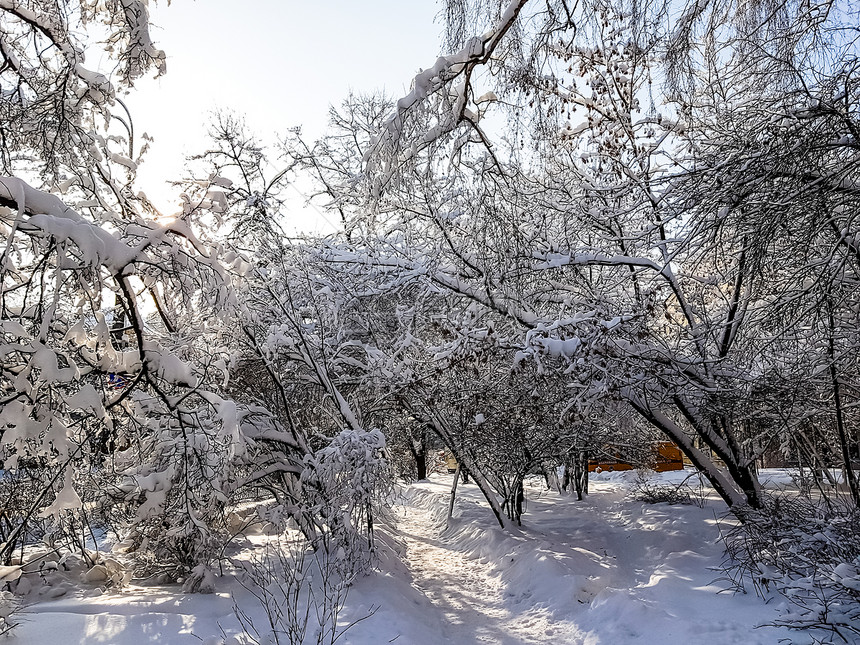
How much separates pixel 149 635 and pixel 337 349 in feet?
16.6

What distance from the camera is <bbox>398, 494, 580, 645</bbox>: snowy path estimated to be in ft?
22.5

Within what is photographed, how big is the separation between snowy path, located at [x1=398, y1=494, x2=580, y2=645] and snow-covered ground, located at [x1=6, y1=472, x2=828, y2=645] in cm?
3

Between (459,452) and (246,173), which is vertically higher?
(246,173)

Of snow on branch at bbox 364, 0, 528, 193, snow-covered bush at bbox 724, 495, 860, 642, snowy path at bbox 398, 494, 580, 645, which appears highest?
snow on branch at bbox 364, 0, 528, 193

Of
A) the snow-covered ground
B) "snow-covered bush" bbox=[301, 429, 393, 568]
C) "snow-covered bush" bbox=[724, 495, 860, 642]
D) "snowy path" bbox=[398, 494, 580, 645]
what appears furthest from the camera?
"snow-covered bush" bbox=[301, 429, 393, 568]

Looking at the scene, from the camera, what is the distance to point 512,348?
300 inches

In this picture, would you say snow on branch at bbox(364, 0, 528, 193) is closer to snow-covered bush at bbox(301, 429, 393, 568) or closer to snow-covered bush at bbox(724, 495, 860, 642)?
snow-covered bush at bbox(301, 429, 393, 568)

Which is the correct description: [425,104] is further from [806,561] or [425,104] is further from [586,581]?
[586,581]

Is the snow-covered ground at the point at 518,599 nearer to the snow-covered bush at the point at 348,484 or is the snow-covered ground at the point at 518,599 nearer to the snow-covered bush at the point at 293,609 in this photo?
the snow-covered bush at the point at 293,609

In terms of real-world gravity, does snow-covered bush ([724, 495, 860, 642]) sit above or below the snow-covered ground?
above

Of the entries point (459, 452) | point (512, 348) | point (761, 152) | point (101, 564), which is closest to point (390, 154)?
point (761, 152)

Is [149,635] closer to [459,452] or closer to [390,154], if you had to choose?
[390,154]

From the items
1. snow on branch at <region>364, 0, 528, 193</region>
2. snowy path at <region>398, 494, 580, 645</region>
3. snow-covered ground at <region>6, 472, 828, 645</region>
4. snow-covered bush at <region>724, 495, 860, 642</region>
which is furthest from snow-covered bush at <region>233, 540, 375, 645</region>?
snow-covered bush at <region>724, 495, 860, 642</region>

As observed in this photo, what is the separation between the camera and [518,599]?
8305 mm
